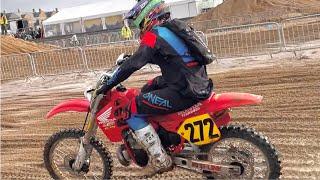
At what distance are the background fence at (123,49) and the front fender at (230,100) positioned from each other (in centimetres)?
1105

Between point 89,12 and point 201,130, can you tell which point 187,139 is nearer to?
point 201,130

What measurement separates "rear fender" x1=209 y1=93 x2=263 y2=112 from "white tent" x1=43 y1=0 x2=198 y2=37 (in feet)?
141

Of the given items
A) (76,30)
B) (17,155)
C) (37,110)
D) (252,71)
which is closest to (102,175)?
(17,155)

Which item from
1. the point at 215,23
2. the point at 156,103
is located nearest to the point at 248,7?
the point at 215,23

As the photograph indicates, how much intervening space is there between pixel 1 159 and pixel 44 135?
1.15m

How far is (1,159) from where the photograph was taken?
21.4ft

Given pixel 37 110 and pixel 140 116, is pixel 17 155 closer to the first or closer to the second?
pixel 140 116

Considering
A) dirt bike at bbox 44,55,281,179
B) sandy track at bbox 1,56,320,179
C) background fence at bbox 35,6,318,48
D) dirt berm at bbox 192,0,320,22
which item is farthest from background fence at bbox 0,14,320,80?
dirt berm at bbox 192,0,320,22

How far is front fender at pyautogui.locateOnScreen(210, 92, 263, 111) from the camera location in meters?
3.97

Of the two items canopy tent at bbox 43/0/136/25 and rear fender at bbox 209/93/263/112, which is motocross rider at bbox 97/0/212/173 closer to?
rear fender at bbox 209/93/263/112

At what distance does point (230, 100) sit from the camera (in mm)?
3984

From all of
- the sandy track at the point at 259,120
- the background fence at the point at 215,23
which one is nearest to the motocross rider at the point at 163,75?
the sandy track at the point at 259,120

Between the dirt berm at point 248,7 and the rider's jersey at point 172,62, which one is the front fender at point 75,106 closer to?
the rider's jersey at point 172,62

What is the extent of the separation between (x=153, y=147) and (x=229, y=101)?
0.73m
